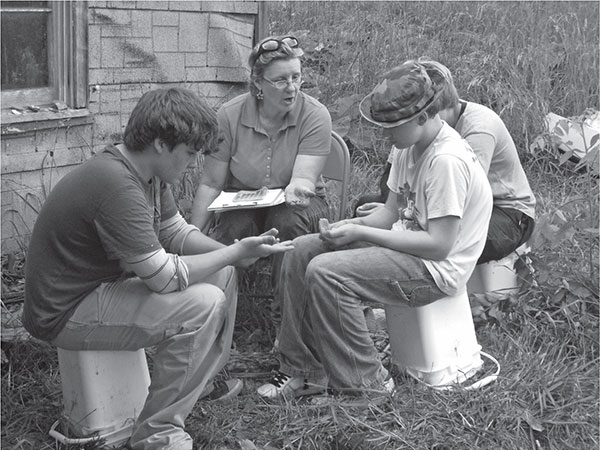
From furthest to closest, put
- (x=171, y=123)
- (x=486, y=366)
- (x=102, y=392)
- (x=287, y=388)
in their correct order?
(x=486, y=366) → (x=287, y=388) → (x=102, y=392) → (x=171, y=123)

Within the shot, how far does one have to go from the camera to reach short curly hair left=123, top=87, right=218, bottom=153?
10.4 ft

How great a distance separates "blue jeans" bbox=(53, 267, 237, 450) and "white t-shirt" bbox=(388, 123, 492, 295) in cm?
96

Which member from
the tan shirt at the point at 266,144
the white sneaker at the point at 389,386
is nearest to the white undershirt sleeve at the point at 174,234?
the tan shirt at the point at 266,144

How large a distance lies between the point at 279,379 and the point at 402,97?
4.33ft

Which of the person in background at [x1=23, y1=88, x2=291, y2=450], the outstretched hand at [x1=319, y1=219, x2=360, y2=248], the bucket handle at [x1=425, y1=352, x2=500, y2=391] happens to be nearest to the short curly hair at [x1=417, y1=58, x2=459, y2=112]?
the outstretched hand at [x1=319, y1=219, x2=360, y2=248]

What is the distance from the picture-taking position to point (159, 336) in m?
3.28

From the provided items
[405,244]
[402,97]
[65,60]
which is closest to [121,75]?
[65,60]

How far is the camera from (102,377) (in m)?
3.41

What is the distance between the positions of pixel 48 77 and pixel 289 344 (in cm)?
236

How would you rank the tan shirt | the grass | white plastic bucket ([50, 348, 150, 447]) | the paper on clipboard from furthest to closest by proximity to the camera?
the tan shirt, the paper on clipboard, the grass, white plastic bucket ([50, 348, 150, 447])

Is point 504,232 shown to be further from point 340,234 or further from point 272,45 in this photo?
point 272,45

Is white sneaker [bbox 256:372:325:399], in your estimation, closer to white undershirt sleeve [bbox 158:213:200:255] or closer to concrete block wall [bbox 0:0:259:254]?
white undershirt sleeve [bbox 158:213:200:255]

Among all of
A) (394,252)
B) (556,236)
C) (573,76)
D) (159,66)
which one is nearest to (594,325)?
(556,236)

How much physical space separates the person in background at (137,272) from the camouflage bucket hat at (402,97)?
717mm
